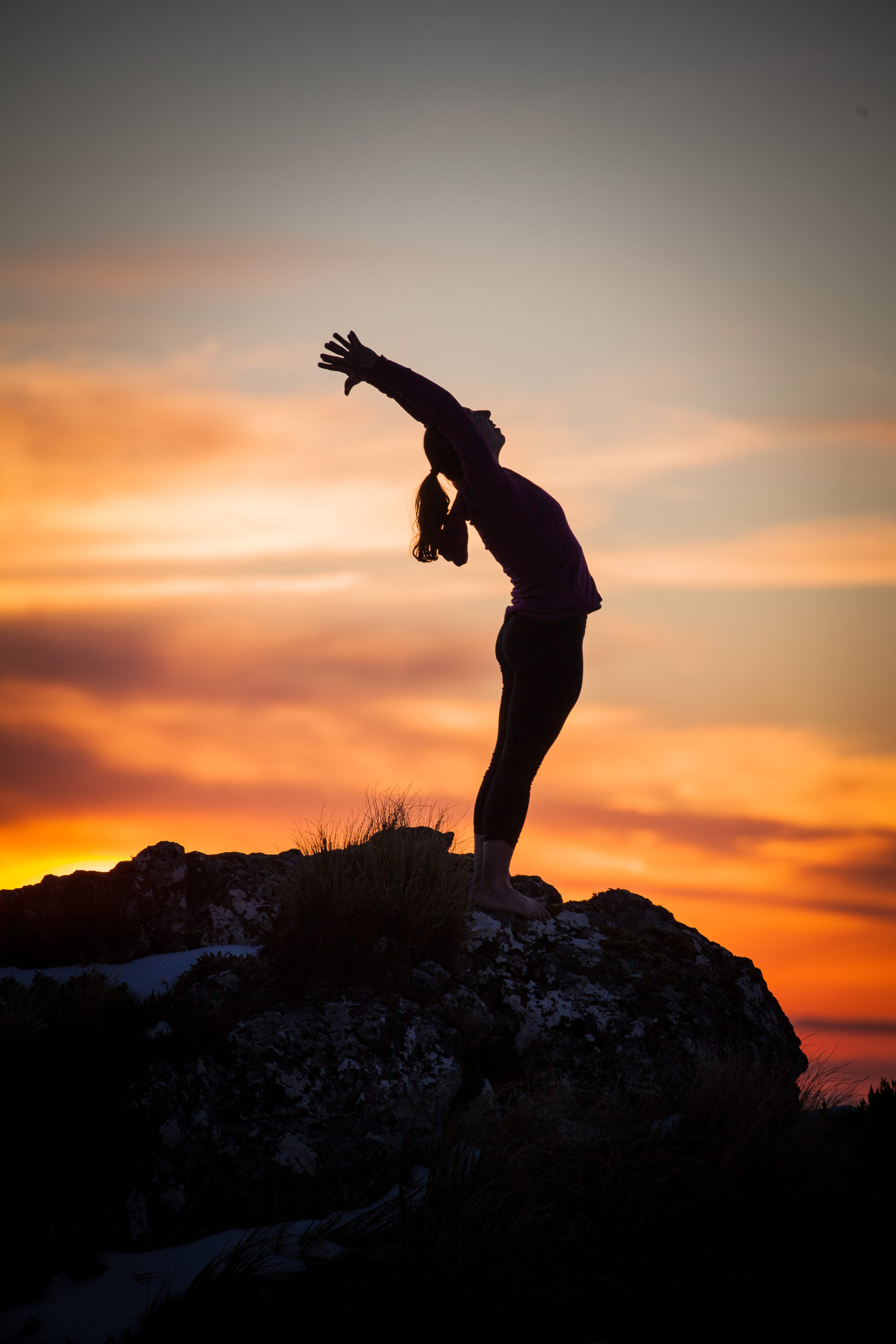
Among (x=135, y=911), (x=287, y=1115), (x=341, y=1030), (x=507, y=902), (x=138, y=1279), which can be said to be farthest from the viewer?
(x=135, y=911)

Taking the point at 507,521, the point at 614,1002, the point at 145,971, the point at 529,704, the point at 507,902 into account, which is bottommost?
the point at 614,1002

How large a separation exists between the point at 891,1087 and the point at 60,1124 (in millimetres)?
6089

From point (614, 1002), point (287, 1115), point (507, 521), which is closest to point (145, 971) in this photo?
point (287, 1115)

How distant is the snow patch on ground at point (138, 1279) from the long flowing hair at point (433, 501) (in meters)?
3.67

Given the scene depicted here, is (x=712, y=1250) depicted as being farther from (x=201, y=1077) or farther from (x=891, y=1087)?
(x=891, y=1087)

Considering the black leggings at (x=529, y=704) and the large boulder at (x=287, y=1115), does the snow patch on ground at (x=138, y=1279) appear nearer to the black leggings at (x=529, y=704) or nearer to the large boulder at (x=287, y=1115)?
the large boulder at (x=287, y=1115)

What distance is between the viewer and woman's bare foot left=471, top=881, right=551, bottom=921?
584 centimetres

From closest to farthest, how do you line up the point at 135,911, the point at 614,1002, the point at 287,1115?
the point at 287,1115 → the point at 614,1002 → the point at 135,911

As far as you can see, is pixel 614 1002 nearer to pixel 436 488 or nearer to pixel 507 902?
pixel 507 902

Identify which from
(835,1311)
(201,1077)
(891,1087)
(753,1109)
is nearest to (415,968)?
(201,1077)

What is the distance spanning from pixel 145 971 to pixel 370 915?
161cm

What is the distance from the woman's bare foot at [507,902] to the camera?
19.1ft

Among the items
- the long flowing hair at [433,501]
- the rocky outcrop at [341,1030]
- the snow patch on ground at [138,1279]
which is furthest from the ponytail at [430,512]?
the snow patch on ground at [138,1279]

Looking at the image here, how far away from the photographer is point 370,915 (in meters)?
5.30
